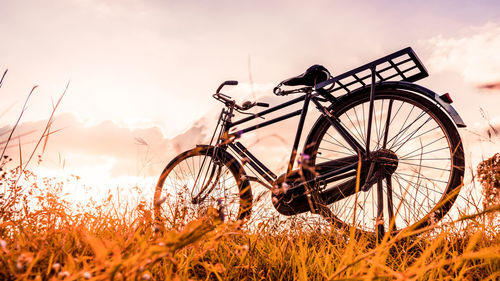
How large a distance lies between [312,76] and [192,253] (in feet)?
7.46

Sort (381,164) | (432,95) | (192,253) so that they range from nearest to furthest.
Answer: (192,253) → (432,95) → (381,164)

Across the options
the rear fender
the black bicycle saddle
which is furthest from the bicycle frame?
the rear fender

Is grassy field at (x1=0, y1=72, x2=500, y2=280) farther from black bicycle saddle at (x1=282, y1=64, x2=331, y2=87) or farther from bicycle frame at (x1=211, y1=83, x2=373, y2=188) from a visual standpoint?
black bicycle saddle at (x1=282, y1=64, x2=331, y2=87)

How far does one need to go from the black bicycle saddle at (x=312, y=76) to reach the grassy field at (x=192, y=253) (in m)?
1.41

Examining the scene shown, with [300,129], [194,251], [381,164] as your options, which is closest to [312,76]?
[300,129]

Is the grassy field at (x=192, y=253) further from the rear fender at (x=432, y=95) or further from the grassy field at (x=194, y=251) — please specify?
the rear fender at (x=432, y=95)

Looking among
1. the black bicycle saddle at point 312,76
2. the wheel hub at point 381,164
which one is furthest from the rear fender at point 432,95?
the black bicycle saddle at point 312,76

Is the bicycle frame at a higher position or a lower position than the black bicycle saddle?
lower

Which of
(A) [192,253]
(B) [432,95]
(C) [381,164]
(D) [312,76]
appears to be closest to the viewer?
(A) [192,253]

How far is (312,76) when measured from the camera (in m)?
3.36

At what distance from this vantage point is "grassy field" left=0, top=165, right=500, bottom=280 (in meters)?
0.88

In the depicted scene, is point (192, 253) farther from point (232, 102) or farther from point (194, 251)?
point (232, 102)

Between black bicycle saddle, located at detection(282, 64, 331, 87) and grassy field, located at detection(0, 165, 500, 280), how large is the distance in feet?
4.64

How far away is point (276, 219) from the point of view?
106 inches
